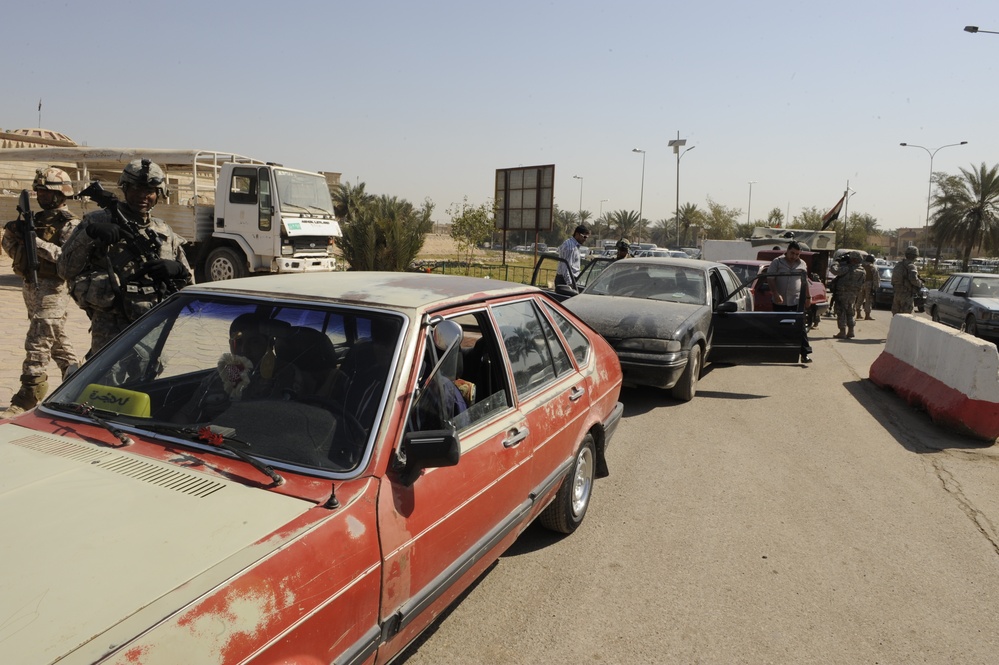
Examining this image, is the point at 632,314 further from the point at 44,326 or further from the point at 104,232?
the point at 44,326

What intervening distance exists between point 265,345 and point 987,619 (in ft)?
12.0

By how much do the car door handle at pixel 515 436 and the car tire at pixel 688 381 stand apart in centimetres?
454

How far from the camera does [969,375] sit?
644 centimetres

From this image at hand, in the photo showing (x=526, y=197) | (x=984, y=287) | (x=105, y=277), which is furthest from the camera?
(x=526, y=197)

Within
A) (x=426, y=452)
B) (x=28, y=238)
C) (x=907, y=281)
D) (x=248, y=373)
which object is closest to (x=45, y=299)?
(x=28, y=238)

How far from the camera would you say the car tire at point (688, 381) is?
7.42 m

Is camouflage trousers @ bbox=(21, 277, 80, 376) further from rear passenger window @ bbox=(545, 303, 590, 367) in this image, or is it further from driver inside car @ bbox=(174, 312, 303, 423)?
rear passenger window @ bbox=(545, 303, 590, 367)

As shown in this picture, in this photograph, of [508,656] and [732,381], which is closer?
[508,656]

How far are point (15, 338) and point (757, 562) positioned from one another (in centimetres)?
943

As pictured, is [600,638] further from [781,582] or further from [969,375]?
[969,375]

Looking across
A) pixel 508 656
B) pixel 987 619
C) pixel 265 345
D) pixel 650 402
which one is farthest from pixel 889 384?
pixel 265 345

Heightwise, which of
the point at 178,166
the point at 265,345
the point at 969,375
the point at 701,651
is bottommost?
the point at 701,651

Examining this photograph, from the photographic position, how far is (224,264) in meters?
14.2

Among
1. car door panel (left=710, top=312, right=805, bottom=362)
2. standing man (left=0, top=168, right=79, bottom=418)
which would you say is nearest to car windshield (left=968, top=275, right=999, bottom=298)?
car door panel (left=710, top=312, right=805, bottom=362)
